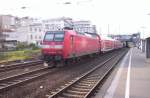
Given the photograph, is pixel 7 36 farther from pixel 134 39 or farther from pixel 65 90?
pixel 65 90

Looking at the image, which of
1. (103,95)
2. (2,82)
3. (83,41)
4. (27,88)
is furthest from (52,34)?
(103,95)

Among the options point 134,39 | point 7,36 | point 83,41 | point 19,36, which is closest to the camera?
point 83,41

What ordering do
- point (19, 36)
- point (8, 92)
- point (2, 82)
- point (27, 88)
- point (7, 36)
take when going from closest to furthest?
point (8, 92)
point (27, 88)
point (2, 82)
point (7, 36)
point (19, 36)

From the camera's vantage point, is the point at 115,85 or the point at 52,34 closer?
the point at 115,85

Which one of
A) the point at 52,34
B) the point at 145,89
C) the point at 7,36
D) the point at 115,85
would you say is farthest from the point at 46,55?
the point at 7,36

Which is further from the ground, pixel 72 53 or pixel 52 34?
pixel 52 34

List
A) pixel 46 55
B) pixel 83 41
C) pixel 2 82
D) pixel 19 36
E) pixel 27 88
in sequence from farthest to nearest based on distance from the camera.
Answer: pixel 19 36 → pixel 83 41 → pixel 46 55 → pixel 2 82 → pixel 27 88

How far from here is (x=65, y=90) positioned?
13.0m

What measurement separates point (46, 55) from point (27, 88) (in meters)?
9.44

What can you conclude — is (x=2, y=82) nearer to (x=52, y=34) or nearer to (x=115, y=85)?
(x=115, y=85)

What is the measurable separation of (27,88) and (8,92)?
1.22 m

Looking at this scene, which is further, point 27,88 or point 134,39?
point 134,39

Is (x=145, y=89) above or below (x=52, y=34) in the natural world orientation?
below

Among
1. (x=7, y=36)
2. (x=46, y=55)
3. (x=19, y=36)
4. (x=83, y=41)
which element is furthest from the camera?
(x=19, y=36)
